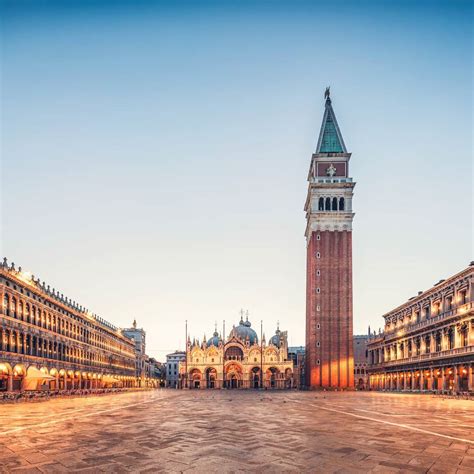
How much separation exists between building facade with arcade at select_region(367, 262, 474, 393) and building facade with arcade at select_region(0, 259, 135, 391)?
43.2 meters

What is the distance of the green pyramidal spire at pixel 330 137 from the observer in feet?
292

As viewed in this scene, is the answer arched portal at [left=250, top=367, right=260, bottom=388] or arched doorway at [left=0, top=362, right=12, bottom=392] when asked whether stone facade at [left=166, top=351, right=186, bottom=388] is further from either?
arched doorway at [left=0, top=362, right=12, bottom=392]

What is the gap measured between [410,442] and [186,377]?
113000 millimetres

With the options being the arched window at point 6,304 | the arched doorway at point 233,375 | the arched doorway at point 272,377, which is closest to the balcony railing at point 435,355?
the arched doorway at point 272,377

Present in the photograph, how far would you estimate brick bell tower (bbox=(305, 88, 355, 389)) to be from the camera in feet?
262

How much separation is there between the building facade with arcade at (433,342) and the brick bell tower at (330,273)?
8.13 meters

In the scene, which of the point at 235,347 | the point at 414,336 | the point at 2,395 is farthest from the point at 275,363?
the point at 2,395

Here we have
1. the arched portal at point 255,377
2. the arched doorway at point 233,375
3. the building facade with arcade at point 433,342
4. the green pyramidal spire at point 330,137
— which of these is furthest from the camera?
the arched doorway at point 233,375

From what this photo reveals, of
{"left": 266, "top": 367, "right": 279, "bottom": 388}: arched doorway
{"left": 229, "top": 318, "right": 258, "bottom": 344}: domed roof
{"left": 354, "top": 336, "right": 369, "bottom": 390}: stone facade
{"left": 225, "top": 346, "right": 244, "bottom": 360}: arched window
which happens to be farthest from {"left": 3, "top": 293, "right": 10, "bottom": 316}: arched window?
{"left": 354, "top": 336, "right": 369, "bottom": 390}: stone facade

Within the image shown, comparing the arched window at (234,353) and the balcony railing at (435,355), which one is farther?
the arched window at (234,353)

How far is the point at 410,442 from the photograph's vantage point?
40.9 ft

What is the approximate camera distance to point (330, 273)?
3278 inches

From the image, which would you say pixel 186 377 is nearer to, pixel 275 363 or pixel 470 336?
pixel 275 363

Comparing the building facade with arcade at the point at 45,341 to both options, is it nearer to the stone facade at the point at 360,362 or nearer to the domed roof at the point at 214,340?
the domed roof at the point at 214,340
